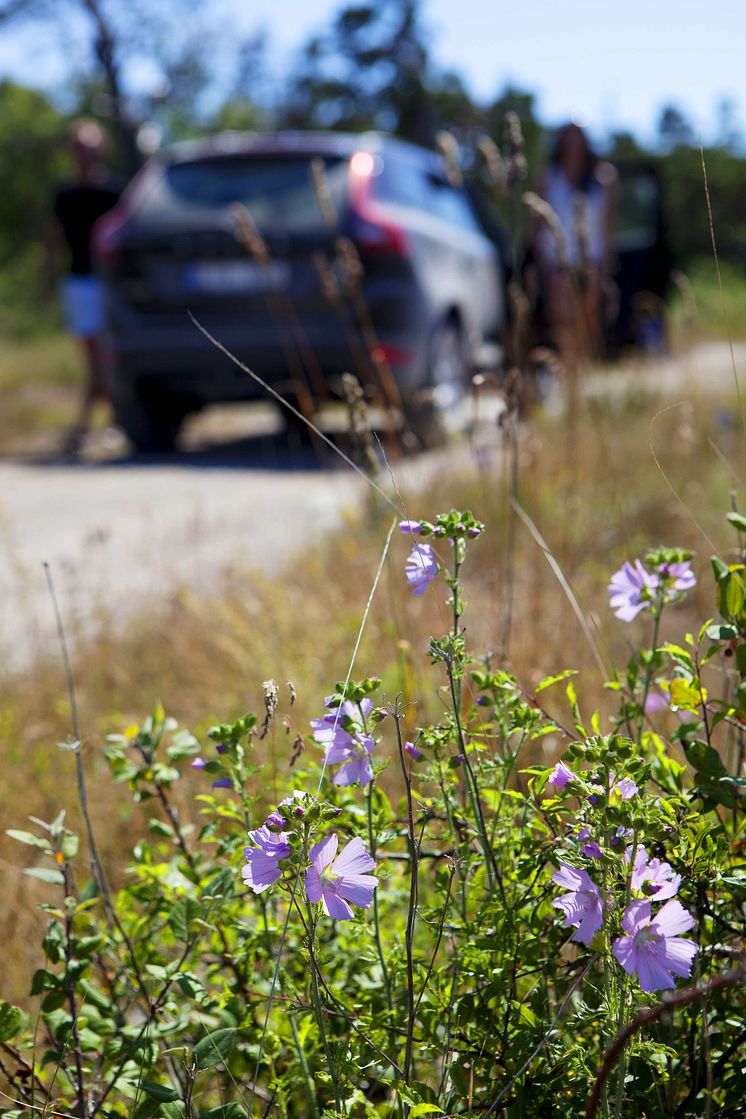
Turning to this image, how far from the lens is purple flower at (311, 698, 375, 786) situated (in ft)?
3.86

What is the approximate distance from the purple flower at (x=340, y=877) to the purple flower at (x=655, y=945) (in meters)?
0.21

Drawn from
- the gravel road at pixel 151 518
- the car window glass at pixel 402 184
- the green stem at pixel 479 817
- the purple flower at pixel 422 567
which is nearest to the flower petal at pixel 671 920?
the green stem at pixel 479 817

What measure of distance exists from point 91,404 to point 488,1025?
25.9 feet

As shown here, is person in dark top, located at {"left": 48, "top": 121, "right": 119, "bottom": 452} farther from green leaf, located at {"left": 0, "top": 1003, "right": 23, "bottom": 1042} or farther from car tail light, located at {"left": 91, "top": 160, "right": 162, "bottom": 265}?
green leaf, located at {"left": 0, "top": 1003, "right": 23, "bottom": 1042}

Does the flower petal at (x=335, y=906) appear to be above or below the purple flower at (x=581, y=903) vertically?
above

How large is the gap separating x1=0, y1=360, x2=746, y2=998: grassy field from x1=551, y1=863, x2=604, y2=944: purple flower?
0.72 meters

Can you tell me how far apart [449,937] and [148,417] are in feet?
21.6

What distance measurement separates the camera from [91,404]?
8.60 meters

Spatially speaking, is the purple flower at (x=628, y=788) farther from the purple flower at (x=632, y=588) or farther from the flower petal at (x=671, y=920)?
the purple flower at (x=632, y=588)

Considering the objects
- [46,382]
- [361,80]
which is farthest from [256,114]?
[46,382]

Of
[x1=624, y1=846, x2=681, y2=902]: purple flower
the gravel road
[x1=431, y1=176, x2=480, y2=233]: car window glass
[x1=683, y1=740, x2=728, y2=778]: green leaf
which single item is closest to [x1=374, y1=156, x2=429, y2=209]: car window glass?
[x1=431, y1=176, x2=480, y2=233]: car window glass

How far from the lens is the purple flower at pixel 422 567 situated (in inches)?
48.0

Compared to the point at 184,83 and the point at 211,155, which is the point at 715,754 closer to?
the point at 211,155

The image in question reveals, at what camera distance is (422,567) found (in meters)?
1.25
